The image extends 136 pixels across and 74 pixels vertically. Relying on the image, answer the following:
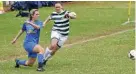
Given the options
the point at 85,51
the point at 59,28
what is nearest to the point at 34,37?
the point at 59,28

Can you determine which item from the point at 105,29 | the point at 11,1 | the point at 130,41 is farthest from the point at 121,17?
the point at 130,41

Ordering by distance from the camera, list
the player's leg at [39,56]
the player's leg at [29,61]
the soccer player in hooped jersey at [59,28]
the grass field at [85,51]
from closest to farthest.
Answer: the player's leg at [39,56]
the grass field at [85,51]
the player's leg at [29,61]
the soccer player in hooped jersey at [59,28]

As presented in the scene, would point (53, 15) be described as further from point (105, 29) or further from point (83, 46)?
point (105, 29)

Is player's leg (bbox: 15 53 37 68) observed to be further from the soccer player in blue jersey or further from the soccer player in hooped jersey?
the soccer player in hooped jersey

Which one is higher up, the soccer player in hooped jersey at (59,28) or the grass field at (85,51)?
the soccer player in hooped jersey at (59,28)

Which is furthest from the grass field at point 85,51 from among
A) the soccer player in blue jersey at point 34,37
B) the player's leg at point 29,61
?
the soccer player in blue jersey at point 34,37

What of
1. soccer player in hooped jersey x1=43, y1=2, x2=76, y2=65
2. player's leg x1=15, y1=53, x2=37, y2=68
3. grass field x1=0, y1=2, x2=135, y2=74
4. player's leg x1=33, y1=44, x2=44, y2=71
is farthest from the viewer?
soccer player in hooped jersey x1=43, y1=2, x2=76, y2=65

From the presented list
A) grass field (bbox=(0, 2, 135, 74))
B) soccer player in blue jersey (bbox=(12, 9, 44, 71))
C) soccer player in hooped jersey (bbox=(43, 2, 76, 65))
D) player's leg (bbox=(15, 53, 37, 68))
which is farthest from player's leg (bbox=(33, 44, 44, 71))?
soccer player in hooped jersey (bbox=(43, 2, 76, 65))

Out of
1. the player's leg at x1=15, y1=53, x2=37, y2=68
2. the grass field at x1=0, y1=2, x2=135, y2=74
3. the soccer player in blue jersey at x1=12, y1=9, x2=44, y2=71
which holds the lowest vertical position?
Answer: the grass field at x1=0, y1=2, x2=135, y2=74

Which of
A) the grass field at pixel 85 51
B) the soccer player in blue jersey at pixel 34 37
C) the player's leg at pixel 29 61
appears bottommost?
the grass field at pixel 85 51

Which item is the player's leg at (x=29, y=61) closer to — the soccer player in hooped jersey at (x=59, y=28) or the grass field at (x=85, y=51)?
the grass field at (x=85, y=51)

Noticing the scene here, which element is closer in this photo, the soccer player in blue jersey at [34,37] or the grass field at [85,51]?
the soccer player in blue jersey at [34,37]

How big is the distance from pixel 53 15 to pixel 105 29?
11.4 m

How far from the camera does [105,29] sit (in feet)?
82.1
